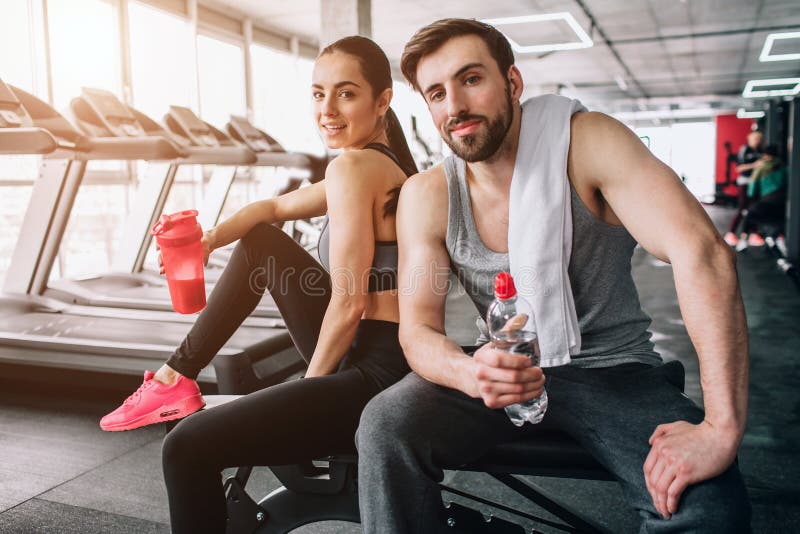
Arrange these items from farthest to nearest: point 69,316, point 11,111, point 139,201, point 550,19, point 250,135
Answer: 1. point 550,19
2. point 250,135
3. point 139,201
4. point 69,316
5. point 11,111

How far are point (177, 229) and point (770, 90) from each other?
687 inches

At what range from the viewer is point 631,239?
49.6 inches

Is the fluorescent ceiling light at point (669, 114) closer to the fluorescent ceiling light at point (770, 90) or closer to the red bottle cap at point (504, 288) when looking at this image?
the fluorescent ceiling light at point (770, 90)

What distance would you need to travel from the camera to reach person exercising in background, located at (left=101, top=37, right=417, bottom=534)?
118 centimetres

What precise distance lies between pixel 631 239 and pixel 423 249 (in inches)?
15.7

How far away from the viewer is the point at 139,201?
14.3ft

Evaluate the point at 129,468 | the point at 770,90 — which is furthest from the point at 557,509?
the point at 770,90

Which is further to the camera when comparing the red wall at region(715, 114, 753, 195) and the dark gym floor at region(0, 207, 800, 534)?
the red wall at region(715, 114, 753, 195)

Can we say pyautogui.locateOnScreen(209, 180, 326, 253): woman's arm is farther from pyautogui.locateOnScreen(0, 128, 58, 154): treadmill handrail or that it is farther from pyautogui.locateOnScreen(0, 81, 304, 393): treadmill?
pyautogui.locateOnScreen(0, 128, 58, 154): treadmill handrail

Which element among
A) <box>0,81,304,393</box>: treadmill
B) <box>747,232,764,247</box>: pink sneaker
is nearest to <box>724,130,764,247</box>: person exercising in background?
<box>747,232,764,247</box>: pink sneaker

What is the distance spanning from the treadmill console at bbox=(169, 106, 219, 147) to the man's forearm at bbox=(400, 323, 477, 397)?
3319mm

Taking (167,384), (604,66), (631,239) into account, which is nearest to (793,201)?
(631,239)

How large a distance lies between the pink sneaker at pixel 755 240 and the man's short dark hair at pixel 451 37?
8139 mm

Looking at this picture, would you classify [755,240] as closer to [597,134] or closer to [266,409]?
[597,134]
